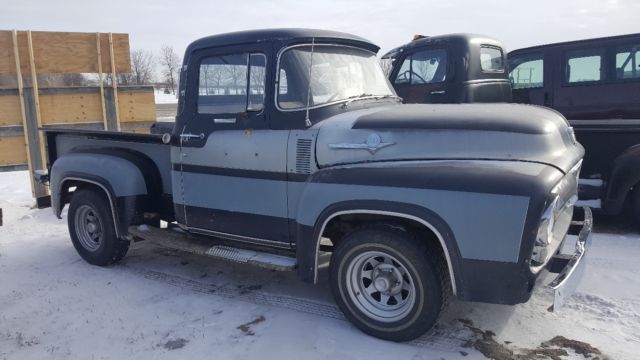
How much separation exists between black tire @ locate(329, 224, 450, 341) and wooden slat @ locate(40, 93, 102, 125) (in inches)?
263

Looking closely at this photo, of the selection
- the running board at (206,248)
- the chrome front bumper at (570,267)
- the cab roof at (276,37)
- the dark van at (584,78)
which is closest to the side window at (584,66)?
the dark van at (584,78)

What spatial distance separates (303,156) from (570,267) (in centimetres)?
199

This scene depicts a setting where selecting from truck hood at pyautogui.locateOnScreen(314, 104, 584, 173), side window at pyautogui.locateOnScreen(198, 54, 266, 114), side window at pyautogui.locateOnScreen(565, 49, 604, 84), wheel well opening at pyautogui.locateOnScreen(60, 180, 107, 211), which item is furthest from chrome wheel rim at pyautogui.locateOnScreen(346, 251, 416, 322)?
side window at pyautogui.locateOnScreen(565, 49, 604, 84)

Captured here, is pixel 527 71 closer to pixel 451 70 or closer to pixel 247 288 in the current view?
pixel 451 70

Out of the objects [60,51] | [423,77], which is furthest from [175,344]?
[60,51]

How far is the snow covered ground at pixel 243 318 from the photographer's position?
346 cm

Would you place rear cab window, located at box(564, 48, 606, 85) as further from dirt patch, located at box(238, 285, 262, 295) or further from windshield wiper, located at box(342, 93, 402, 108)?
dirt patch, located at box(238, 285, 262, 295)

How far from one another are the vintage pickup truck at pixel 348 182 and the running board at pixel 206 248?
20 millimetres

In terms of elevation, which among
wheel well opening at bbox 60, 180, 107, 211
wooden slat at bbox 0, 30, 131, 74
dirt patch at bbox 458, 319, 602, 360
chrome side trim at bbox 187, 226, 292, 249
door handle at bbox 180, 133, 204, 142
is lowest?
dirt patch at bbox 458, 319, 602, 360

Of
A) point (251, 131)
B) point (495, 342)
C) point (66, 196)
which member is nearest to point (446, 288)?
point (495, 342)

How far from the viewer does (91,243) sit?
215 inches

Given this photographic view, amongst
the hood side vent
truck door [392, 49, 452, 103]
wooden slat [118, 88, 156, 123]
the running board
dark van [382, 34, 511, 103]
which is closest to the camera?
the hood side vent

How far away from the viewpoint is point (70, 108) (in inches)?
338

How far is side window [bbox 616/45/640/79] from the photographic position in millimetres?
7508
